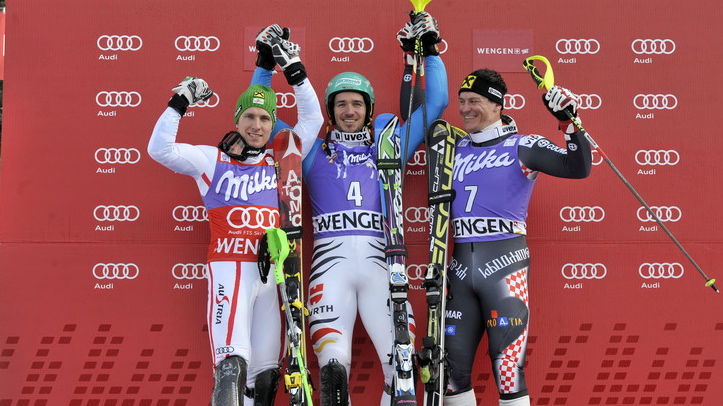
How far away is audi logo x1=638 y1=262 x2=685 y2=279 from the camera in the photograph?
514 centimetres

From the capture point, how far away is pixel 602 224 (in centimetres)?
520

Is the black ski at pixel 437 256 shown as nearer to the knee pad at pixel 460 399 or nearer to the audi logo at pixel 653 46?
the knee pad at pixel 460 399

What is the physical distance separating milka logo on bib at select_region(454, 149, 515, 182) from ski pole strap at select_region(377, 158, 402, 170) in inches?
14.1

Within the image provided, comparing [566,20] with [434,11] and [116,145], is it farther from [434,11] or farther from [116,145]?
[116,145]

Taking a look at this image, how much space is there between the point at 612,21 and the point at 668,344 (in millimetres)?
2270

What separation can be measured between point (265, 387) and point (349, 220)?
3.68ft

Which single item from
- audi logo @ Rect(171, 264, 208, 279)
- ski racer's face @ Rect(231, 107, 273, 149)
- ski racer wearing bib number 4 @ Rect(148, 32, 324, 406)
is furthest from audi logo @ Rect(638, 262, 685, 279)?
audi logo @ Rect(171, 264, 208, 279)

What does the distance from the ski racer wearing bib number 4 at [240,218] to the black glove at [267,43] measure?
0.10 meters

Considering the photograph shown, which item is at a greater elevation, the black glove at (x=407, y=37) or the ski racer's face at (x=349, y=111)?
the black glove at (x=407, y=37)

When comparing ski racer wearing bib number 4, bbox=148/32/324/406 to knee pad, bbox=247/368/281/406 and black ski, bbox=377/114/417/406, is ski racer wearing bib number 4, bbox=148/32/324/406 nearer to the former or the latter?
knee pad, bbox=247/368/281/406

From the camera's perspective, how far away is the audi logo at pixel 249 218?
14.5ft

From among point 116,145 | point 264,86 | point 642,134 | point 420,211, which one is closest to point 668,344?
point 642,134

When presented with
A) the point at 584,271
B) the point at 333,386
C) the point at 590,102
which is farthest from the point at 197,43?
the point at 584,271

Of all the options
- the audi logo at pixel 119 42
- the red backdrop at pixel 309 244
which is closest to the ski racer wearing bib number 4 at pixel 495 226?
the red backdrop at pixel 309 244
